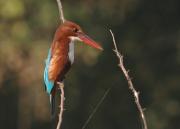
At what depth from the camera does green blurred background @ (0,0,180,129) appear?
1335cm

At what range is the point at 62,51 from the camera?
6109 mm

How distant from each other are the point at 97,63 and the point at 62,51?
8715 millimetres

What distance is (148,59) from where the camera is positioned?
50.5 ft

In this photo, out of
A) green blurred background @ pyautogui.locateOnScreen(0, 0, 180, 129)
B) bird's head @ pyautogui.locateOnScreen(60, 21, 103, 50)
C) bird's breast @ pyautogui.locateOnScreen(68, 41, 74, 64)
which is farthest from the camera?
green blurred background @ pyautogui.locateOnScreen(0, 0, 180, 129)

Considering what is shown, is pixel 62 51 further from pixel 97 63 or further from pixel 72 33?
pixel 97 63

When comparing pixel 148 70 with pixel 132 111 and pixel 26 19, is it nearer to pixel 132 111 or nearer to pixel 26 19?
pixel 132 111

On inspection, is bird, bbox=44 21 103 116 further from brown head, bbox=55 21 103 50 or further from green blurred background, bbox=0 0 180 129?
green blurred background, bbox=0 0 180 129

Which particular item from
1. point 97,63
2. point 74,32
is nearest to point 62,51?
point 74,32

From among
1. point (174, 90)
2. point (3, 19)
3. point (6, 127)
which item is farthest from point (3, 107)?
point (174, 90)

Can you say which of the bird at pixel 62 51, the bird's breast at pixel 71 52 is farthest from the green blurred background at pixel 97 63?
the bird's breast at pixel 71 52

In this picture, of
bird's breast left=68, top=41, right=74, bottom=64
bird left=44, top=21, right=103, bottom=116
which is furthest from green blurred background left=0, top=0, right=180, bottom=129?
bird's breast left=68, top=41, right=74, bottom=64

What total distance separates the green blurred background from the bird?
20.4 ft

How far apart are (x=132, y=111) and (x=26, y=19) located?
2393mm

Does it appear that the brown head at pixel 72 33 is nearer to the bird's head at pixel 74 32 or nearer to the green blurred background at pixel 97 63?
the bird's head at pixel 74 32
